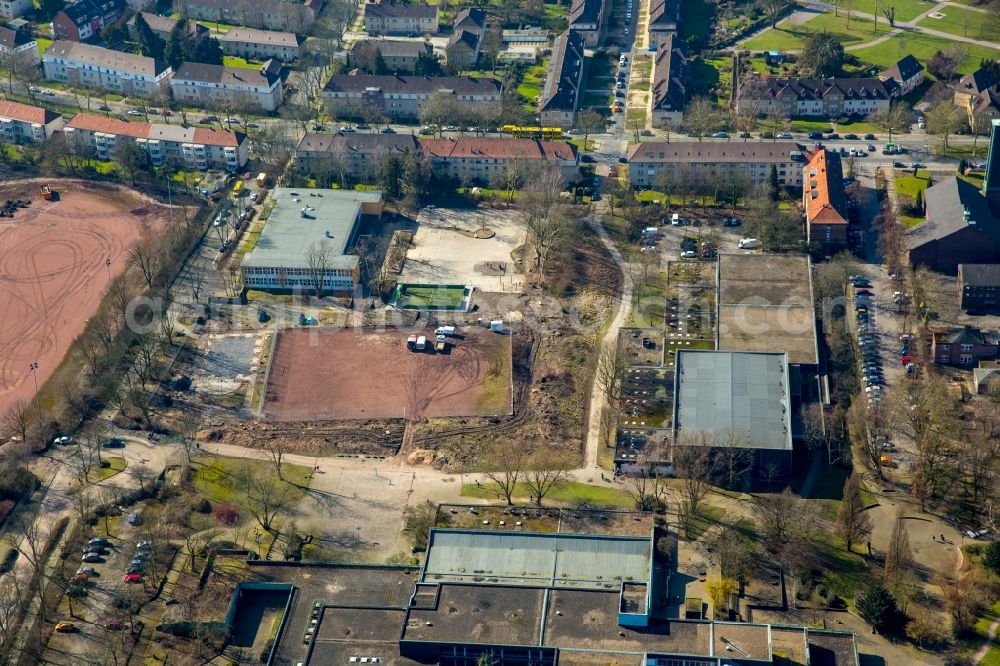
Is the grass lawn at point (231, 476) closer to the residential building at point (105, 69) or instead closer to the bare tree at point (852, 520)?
the bare tree at point (852, 520)

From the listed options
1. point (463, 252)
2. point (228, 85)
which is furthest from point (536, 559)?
point (228, 85)

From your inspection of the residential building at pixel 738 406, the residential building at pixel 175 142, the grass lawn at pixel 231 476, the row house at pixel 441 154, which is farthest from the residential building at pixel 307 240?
the residential building at pixel 738 406

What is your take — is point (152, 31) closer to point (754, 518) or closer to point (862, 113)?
point (862, 113)

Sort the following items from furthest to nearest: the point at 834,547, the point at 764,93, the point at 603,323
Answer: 1. the point at 764,93
2. the point at 603,323
3. the point at 834,547

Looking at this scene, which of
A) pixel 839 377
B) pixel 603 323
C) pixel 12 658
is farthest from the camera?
pixel 603 323

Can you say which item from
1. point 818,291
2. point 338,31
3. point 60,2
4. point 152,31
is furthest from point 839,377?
point 60,2

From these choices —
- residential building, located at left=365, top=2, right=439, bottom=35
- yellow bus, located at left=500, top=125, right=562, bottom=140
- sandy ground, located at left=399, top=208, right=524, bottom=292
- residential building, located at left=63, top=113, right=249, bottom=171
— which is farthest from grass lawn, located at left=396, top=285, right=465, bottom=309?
residential building, located at left=365, top=2, right=439, bottom=35

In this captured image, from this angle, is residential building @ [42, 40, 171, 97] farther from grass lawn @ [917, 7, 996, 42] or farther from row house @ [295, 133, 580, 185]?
grass lawn @ [917, 7, 996, 42]
